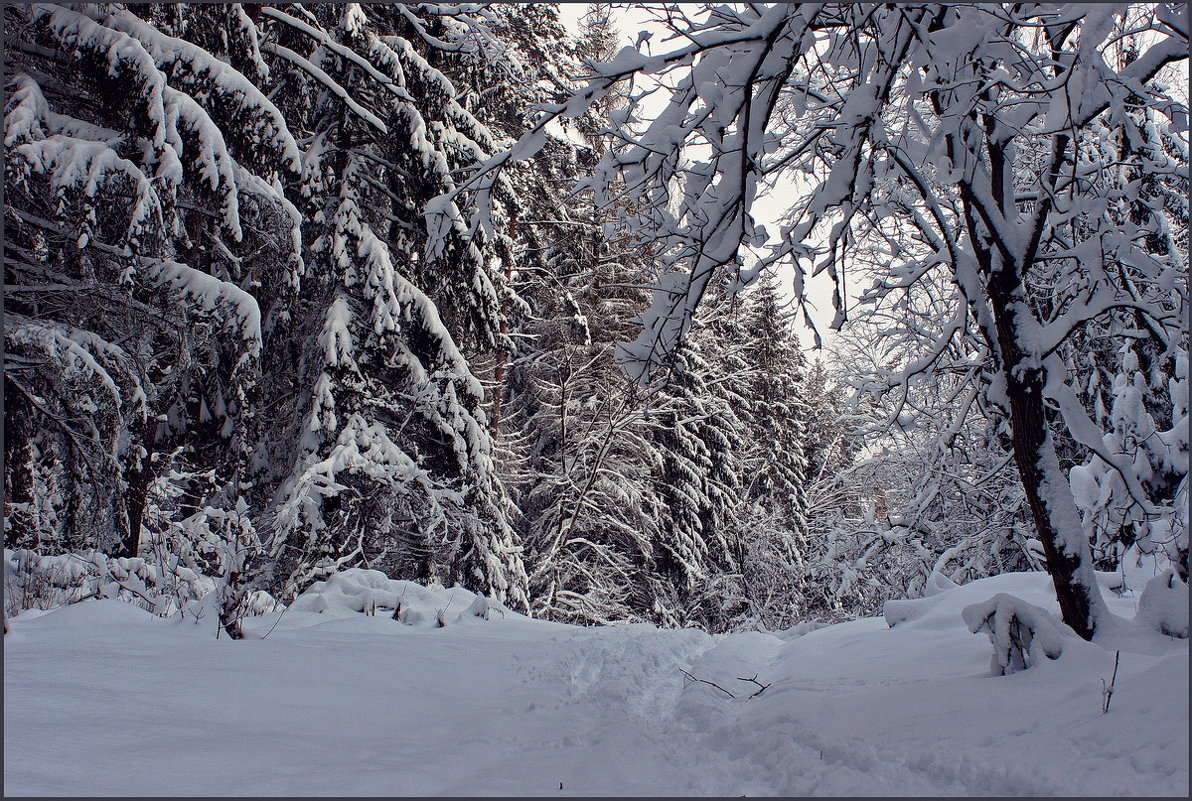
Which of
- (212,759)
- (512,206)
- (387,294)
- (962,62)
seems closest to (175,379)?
(387,294)

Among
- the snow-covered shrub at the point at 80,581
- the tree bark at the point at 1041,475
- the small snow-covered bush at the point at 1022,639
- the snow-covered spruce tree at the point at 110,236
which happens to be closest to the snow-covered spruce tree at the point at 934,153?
the tree bark at the point at 1041,475

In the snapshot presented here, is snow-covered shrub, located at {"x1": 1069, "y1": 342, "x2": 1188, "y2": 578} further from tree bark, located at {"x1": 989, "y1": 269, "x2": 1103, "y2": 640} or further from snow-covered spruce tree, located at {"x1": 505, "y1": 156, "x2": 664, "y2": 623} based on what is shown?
snow-covered spruce tree, located at {"x1": 505, "y1": 156, "x2": 664, "y2": 623}

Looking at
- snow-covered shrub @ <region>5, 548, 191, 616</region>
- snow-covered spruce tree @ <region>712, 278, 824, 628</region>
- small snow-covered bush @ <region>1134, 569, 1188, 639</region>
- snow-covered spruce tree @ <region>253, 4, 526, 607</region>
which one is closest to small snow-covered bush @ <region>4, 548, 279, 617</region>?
snow-covered shrub @ <region>5, 548, 191, 616</region>

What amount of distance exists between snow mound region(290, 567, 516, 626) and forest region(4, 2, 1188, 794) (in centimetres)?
14

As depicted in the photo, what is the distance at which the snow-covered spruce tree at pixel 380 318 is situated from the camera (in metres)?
8.79

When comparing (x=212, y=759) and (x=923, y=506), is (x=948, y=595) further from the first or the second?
(x=212, y=759)

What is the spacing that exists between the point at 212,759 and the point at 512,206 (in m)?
10.0

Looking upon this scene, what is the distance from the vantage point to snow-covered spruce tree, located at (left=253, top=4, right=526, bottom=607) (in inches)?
346

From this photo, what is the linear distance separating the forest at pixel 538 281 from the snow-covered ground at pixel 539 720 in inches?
22.6

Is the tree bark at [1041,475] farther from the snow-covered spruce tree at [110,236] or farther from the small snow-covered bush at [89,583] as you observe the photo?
the snow-covered spruce tree at [110,236]

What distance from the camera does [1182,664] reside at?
2.62 m

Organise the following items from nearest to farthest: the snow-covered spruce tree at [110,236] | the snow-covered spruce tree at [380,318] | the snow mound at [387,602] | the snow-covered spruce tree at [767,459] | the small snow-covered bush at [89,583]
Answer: the small snow-covered bush at [89,583] < the snow-covered spruce tree at [110,236] < the snow mound at [387,602] < the snow-covered spruce tree at [380,318] < the snow-covered spruce tree at [767,459]

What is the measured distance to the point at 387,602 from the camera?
6.79 metres

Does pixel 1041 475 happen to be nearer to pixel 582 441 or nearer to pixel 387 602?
pixel 387 602
